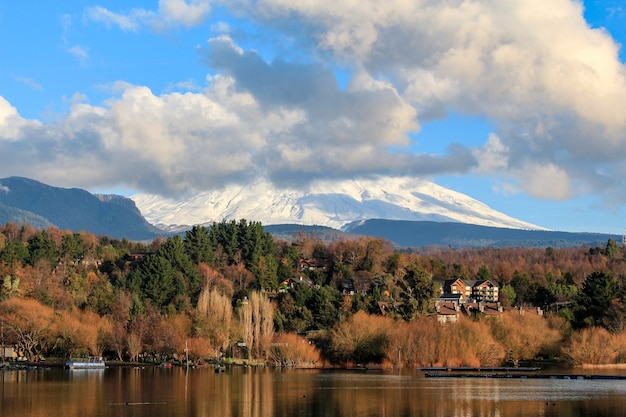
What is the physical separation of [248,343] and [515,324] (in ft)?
99.0

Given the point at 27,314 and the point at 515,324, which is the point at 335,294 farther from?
the point at 27,314

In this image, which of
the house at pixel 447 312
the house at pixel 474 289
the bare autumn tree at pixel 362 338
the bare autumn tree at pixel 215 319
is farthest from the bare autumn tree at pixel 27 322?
the house at pixel 474 289

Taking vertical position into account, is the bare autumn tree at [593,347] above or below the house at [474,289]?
below

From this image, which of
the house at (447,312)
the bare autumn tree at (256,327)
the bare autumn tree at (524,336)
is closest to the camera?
the bare autumn tree at (524,336)

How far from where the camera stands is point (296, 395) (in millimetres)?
63625

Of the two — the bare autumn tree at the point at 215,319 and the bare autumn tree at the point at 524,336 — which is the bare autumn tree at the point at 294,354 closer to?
the bare autumn tree at the point at 215,319

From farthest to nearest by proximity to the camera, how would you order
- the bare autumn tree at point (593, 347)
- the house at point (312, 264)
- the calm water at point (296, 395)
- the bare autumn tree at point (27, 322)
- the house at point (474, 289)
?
the house at point (312, 264) → the house at point (474, 289) → the bare autumn tree at point (27, 322) → the bare autumn tree at point (593, 347) → the calm water at point (296, 395)

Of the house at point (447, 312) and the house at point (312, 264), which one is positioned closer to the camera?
the house at point (447, 312)

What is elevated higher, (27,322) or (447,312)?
(447,312)

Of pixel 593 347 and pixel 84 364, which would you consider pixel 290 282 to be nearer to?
pixel 84 364

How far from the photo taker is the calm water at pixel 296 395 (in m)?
54.8

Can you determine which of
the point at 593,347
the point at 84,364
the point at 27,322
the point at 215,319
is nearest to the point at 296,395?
the point at 84,364

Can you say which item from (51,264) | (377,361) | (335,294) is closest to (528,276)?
(335,294)

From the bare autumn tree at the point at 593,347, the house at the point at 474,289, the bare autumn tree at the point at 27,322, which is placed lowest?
the bare autumn tree at the point at 593,347
